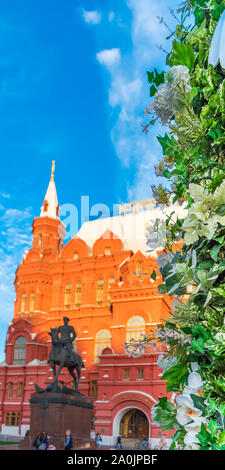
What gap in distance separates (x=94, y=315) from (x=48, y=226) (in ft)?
35.0

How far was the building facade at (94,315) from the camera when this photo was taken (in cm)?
2855

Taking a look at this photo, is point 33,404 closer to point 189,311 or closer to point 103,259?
point 189,311

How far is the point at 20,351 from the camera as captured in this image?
119ft

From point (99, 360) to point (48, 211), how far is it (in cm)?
1565

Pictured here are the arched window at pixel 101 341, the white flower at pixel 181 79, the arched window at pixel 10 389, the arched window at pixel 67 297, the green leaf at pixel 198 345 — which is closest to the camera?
the green leaf at pixel 198 345

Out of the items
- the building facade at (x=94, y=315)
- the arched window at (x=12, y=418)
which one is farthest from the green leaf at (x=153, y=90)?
the arched window at (x=12, y=418)

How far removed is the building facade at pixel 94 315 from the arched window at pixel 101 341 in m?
0.08

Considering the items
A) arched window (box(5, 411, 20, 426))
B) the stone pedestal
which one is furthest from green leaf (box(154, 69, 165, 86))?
arched window (box(5, 411, 20, 426))

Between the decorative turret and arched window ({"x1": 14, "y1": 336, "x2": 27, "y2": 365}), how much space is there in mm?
8511

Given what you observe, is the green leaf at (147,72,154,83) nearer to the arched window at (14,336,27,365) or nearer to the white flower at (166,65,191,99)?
the white flower at (166,65,191,99)

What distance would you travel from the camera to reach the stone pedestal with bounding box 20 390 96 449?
15188mm

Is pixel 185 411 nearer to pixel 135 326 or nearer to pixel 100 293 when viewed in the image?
pixel 135 326

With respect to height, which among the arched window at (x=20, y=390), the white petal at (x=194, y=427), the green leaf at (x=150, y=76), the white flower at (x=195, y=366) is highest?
the arched window at (x=20, y=390)

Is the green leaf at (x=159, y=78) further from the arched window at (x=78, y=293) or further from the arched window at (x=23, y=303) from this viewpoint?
the arched window at (x=23, y=303)
